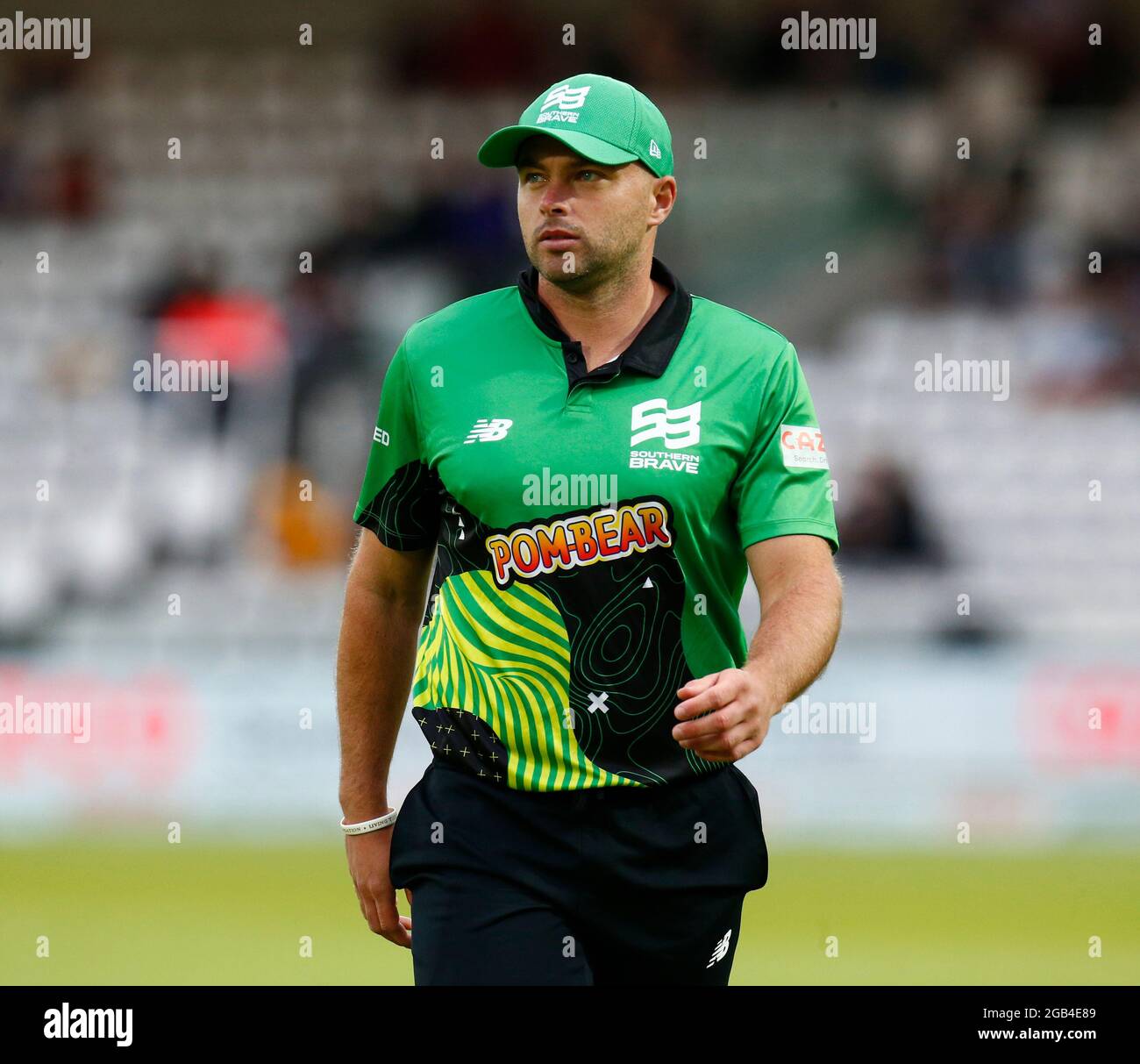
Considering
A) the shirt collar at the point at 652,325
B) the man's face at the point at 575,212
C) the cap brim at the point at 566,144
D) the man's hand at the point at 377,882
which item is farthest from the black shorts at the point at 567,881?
the cap brim at the point at 566,144

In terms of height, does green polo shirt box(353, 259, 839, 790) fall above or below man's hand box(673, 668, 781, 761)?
above

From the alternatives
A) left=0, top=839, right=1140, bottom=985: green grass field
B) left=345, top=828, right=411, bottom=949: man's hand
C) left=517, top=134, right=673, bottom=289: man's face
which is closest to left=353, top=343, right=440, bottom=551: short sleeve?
left=517, top=134, right=673, bottom=289: man's face

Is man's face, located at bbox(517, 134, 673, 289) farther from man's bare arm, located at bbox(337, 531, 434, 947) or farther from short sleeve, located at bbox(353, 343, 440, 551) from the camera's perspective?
man's bare arm, located at bbox(337, 531, 434, 947)

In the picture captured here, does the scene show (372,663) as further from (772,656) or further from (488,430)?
(772,656)

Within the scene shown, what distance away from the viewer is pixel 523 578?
378cm

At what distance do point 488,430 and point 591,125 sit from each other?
2.16ft

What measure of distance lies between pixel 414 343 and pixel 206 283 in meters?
10.3

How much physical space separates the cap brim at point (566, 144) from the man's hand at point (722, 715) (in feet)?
3.72

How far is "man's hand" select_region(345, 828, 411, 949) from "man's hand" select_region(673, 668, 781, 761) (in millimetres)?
988

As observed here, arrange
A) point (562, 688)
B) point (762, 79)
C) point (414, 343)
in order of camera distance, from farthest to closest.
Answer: point (762, 79), point (414, 343), point (562, 688)

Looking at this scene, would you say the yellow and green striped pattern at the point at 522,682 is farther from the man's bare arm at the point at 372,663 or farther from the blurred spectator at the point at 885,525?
the blurred spectator at the point at 885,525

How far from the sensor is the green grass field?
307 inches
